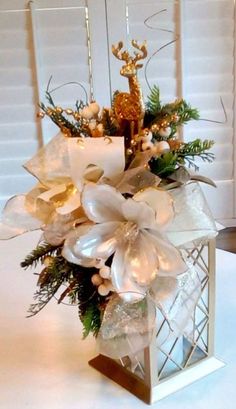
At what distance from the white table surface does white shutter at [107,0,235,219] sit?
5.46 feet

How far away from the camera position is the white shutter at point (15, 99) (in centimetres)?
252

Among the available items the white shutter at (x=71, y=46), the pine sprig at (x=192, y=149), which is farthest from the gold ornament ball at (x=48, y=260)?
the white shutter at (x=71, y=46)

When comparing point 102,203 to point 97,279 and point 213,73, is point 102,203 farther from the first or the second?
point 213,73

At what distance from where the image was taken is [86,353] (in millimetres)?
886

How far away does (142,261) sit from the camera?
0.66 m

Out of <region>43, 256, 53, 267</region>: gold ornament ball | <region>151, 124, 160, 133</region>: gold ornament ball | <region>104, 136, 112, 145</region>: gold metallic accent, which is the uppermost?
<region>151, 124, 160, 133</region>: gold ornament ball

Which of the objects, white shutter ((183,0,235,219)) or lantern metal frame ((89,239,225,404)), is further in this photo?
white shutter ((183,0,235,219))

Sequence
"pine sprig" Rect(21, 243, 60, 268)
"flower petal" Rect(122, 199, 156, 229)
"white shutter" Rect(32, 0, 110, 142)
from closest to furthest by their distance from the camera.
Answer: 1. "flower petal" Rect(122, 199, 156, 229)
2. "pine sprig" Rect(21, 243, 60, 268)
3. "white shutter" Rect(32, 0, 110, 142)

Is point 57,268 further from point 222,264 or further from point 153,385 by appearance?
point 222,264

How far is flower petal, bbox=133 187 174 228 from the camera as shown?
2.14 ft

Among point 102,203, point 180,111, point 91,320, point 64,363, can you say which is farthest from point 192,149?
A: point 64,363

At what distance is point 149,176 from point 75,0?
6.65 feet

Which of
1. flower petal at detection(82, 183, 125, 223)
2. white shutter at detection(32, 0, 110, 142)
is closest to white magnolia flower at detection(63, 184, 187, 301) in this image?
flower petal at detection(82, 183, 125, 223)

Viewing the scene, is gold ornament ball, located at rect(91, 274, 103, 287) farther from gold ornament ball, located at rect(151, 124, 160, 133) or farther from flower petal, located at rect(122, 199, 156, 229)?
gold ornament ball, located at rect(151, 124, 160, 133)
